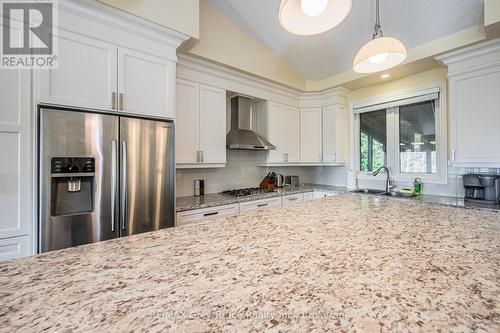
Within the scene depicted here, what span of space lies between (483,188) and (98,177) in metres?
3.50

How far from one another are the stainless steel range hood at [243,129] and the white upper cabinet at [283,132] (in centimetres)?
25

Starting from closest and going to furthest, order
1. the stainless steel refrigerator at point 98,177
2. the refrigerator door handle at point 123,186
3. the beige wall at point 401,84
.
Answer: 1. the stainless steel refrigerator at point 98,177
2. the refrigerator door handle at point 123,186
3. the beige wall at point 401,84

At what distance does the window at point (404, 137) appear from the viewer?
287 cm

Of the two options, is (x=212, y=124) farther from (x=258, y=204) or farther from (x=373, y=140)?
(x=373, y=140)

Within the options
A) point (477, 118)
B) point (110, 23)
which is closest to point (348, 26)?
point (477, 118)

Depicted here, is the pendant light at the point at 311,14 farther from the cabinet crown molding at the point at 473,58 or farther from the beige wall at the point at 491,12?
the cabinet crown molding at the point at 473,58

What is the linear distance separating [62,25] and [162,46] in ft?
2.34

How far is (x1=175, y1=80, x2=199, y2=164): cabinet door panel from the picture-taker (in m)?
2.48

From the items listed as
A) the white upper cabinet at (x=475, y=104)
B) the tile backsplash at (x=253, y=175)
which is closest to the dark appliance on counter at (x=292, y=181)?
the tile backsplash at (x=253, y=175)

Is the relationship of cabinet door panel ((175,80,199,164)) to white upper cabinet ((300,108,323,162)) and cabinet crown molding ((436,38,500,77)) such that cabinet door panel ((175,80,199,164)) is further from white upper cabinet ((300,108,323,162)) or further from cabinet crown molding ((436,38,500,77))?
cabinet crown molding ((436,38,500,77))

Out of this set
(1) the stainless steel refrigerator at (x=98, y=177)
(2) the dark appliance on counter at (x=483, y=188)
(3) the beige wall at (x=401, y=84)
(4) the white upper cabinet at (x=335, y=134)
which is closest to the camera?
(1) the stainless steel refrigerator at (x=98, y=177)

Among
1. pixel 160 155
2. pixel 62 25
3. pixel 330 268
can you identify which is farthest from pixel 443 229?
pixel 62 25

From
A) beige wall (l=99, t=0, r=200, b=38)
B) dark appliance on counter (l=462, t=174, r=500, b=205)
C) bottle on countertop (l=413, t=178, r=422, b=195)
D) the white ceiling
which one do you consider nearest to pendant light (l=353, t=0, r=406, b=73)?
the white ceiling

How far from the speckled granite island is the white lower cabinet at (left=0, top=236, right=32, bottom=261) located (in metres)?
0.94
